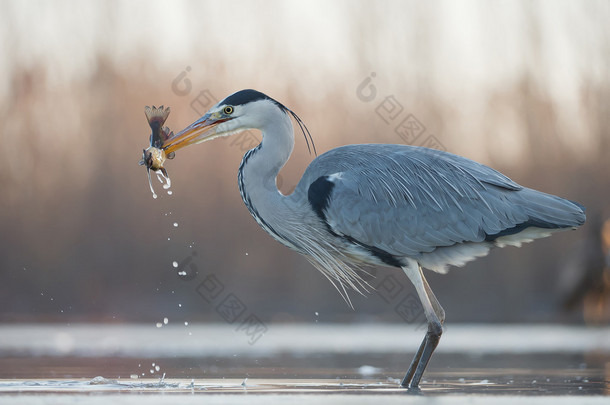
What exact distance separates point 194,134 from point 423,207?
6.01 feet

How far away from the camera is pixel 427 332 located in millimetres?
7613

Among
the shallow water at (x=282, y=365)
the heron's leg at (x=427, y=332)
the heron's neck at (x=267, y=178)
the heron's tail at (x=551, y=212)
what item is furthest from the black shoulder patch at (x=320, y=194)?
the heron's tail at (x=551, y=212)

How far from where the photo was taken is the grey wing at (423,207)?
786 cm

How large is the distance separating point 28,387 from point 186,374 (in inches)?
63.9

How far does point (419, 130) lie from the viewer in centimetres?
1995

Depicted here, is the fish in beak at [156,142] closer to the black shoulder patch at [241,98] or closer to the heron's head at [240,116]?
the heron's head at [240,116]

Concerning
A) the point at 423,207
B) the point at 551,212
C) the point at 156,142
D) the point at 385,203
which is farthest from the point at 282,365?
the point at 551,212

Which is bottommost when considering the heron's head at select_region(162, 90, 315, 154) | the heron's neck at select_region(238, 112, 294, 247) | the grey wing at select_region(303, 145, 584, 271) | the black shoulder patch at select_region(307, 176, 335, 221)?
the grey wing at select_region(303, 145, 584, 271)

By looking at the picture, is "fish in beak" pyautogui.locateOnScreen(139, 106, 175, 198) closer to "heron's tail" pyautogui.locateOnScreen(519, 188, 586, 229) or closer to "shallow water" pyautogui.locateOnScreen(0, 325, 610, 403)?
"shallow water" pyautogui.locateOnScreen(0, 325, 610, 403)

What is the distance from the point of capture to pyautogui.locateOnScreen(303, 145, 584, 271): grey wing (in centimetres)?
786

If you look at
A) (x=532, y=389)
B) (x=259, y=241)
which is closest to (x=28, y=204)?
(x=259, y=241)

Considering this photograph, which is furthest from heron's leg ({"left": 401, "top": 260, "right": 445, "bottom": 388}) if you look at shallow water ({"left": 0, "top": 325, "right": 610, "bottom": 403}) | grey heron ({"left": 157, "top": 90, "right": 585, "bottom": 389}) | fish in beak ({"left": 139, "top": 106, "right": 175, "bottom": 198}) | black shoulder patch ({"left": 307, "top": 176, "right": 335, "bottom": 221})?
fish in beak ({"left": 139, "top": 106, "right": 175, "bottom": 198})

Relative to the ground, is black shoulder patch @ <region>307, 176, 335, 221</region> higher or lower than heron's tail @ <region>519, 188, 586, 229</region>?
higher

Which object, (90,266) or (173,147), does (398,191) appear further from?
(90,266)
